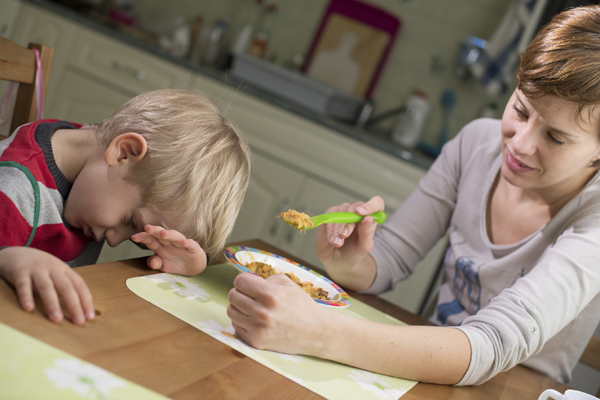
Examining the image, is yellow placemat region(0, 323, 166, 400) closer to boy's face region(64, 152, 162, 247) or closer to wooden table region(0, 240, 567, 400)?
wooden table region(0, 240, 567, 400)

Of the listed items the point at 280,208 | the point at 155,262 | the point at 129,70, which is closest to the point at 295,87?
the point at 280,208

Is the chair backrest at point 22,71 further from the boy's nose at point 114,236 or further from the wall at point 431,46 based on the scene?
the wall at point 431,46

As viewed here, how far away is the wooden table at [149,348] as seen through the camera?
488 mm

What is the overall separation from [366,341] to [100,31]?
220 centimetres

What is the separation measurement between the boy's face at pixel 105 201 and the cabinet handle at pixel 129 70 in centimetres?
168

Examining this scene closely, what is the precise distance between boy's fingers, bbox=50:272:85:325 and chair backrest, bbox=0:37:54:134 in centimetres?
55

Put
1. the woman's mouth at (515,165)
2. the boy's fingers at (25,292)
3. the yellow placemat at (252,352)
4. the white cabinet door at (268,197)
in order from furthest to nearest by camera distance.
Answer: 1. the white cabinet door at (268,197)
2. the woman's mouth at (515,165)
3. the yellow placemat at (252,352)
4. the boy's fingers at (25,292)

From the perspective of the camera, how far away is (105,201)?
31.2 inches

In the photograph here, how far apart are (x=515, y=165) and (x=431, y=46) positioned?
1.89 meters

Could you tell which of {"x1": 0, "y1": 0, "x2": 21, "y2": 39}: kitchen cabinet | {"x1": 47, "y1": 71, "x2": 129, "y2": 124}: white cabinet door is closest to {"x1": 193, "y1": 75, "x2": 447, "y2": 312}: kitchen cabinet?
{"x1": 47, "y1": 71, "x2": 129, "y2": 124}: white cabinet door

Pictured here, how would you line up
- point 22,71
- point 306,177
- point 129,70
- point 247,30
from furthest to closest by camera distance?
point 247,30 → point 129,70 → point 306,177 → point 22,71

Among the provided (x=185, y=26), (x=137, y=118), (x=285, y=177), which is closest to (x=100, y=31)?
(x=185, y=26)

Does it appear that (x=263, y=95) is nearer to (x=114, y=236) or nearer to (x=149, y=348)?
(x=114, y=236)

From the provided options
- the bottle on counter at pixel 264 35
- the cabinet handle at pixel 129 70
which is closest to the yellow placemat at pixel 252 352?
the cabinet handle at pixel 129 70
